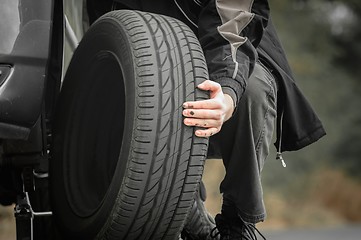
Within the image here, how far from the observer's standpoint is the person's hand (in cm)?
216

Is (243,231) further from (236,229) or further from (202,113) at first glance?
(202,113)

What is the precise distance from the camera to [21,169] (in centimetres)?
270

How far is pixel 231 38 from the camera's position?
2.45 meters

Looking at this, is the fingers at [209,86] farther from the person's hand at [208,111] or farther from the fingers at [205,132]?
the fingers at [205,132]

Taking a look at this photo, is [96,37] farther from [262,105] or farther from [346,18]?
[346,18]

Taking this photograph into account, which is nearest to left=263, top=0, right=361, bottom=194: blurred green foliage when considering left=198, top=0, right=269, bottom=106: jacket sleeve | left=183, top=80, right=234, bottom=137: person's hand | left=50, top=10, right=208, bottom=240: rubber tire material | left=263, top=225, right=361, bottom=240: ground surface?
left=263, top=225, right=361, bottom=240: ground surface

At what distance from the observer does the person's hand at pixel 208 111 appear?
216cm

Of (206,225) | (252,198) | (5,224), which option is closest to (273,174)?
(5,224)

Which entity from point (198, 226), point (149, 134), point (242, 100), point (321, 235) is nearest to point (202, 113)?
point (149, 134)

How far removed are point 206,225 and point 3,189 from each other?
2.96 ft

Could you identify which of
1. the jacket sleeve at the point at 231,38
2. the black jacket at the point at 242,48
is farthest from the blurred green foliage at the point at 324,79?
the jacket sleeve at the point at 231,38

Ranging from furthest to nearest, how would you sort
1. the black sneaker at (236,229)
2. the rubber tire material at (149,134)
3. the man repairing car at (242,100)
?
the black sneaker at (236,229)
the man repairing car at (242,100)
the rubber tire material at (149,134)

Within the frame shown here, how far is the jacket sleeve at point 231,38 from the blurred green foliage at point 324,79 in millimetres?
9395

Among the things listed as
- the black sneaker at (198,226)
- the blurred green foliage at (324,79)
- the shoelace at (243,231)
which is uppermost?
the shoelace at (243,231)
